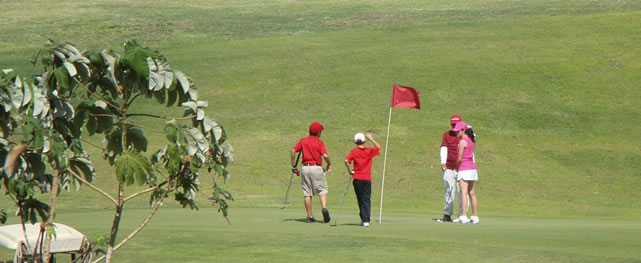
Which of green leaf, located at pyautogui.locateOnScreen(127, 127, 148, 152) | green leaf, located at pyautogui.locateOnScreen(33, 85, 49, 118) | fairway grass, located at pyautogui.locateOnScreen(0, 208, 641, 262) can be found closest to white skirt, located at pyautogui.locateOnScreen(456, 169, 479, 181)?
fairway grass, located at pyautogui.locateOnScreen(0, 208, 641, 262)

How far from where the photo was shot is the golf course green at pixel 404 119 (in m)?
15.4

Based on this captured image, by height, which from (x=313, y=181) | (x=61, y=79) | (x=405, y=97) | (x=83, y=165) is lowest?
(x=313, y=181)

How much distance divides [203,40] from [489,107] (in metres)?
16.4

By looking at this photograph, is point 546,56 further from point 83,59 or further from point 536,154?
point 83,59

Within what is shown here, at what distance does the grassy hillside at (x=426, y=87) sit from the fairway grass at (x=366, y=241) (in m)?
5.71

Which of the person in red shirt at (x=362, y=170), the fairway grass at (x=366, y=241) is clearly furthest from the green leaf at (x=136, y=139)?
the person in red shirt at (x=362, y=170)

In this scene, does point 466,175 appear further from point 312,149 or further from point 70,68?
point 70,68

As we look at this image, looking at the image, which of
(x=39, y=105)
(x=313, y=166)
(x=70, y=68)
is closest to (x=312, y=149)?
(x=313, y=166)

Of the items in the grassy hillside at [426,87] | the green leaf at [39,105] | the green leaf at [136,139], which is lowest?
the grassy hillside at [426,87]

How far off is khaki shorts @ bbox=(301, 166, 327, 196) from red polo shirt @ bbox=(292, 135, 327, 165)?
13cm

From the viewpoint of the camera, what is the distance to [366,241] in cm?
1508

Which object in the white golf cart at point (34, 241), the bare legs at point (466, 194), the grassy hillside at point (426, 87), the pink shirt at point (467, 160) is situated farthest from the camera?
the grassy hillside at point (426, 87)

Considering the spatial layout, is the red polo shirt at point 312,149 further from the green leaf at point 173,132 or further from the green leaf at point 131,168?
the green leaf at point 131,168

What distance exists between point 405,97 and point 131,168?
13102 mm
